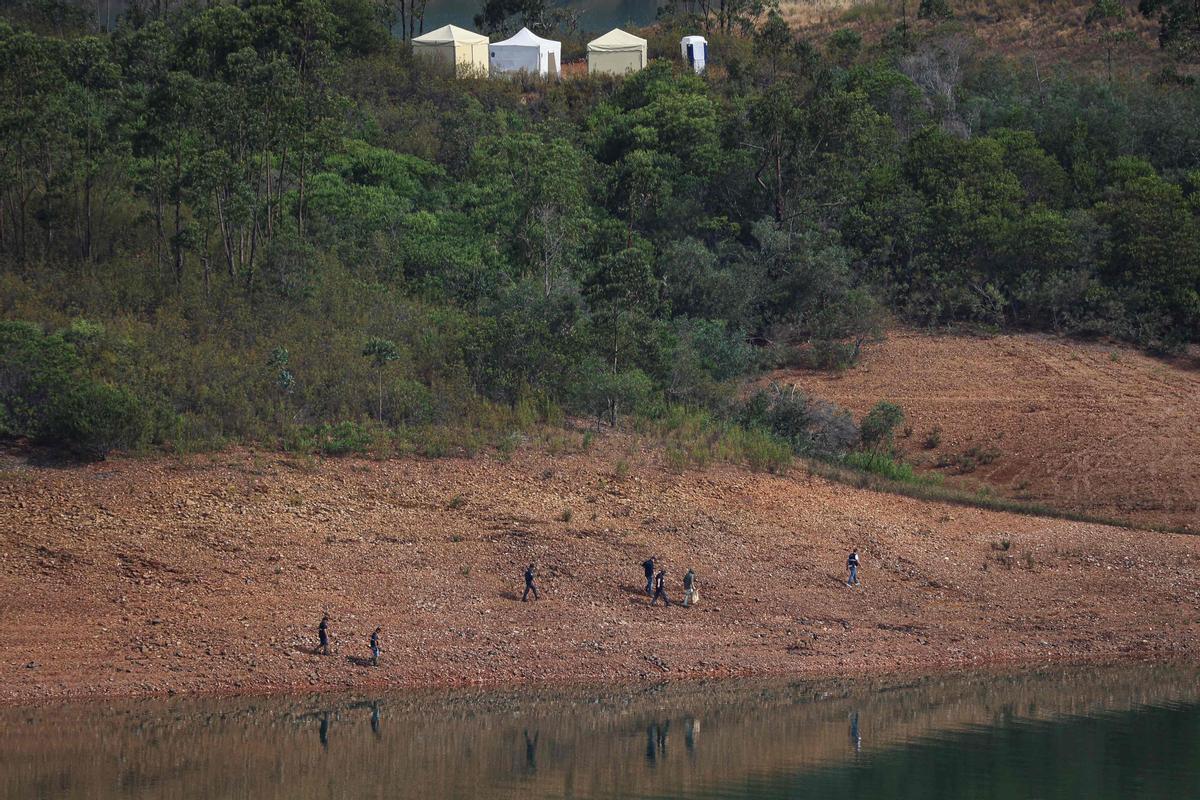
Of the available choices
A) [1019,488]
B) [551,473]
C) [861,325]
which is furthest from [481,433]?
[861,325]

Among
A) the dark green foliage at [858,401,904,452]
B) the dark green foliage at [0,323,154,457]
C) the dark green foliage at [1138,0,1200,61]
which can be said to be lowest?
the dark green foliage at [858,401,904,452]

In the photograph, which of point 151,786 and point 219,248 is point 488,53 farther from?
point 151,786

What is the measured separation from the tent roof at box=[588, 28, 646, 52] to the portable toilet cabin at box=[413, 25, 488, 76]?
20.2 feet

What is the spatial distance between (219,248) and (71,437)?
1386 cm

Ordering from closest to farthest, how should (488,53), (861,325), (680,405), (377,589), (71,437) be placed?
(377,589)
(71,437)
(680,405)
(861,325)
(488,53)

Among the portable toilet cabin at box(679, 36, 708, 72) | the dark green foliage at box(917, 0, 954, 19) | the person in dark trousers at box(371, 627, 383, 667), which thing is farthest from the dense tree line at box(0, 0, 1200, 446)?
the person in dark trousers at box(371, 627, 383, 667)

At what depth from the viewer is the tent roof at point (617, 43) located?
76750 millimetres

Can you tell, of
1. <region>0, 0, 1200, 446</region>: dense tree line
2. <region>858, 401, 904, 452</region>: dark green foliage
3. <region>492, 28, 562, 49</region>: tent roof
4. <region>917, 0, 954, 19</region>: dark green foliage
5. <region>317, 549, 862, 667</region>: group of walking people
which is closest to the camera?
<region>317, 549, 862, 667</region>: group of walking people

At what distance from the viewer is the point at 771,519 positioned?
37094 millimetres

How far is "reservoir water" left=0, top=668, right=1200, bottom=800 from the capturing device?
22938 millimetres

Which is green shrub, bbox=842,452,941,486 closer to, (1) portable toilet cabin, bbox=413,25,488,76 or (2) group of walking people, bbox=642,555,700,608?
(2) group of walking people, bbox=642,555,700,608

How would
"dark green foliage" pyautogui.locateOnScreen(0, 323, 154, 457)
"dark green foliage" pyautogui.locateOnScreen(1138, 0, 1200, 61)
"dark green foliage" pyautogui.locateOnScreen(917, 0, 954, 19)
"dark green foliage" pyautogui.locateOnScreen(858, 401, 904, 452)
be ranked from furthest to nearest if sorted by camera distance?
"dark green foliage" pyautogui.locateOnScreen(917, 0, 954, 19) < "dark green foliage" pyautogui.locateOnScreen(1138, 0, 1200, 61) < "dark green foliage" pyautogui.locateOnScreen(858, 401, 904, 452) < "dark green foliage" pyautogui.locateOnScreen(0, 323, 154, 457)

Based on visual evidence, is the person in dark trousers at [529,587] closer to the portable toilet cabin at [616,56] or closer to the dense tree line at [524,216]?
the dense tree line at [524,216]

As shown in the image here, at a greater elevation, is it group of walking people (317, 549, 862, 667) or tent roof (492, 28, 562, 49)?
tent roof (492, 28, 562, 49)
